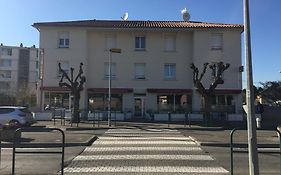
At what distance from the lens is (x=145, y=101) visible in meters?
42.6

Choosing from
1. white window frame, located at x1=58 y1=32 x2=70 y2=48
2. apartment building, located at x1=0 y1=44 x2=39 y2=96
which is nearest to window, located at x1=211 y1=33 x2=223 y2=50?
white window frame, located at x1=58 y1=32 x2=70 y2=48

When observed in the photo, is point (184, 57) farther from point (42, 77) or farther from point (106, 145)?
point (106, 145)

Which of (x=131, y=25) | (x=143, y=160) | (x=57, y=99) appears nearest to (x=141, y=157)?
(x=143, y=160)

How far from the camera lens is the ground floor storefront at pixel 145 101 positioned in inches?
1654

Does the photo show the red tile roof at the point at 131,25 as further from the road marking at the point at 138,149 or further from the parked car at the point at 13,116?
the road marking at the point at 138,149

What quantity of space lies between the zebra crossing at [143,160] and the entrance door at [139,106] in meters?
25.3

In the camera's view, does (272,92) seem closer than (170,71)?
No

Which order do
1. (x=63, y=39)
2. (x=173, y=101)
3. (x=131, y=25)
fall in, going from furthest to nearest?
(x=131, y=25)
(x=63, y=39)
(x=173, y=101)

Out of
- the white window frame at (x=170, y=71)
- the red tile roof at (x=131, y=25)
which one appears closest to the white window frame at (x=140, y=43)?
the red tile roof at (x=131, y=25)

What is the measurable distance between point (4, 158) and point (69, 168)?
3040mm

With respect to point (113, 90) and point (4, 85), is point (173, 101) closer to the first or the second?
point (113, 90)

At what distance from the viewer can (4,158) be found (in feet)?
44.2

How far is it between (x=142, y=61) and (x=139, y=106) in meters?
4.47

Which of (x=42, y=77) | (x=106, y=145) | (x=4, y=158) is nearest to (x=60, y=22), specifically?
(x=42, y=77)
